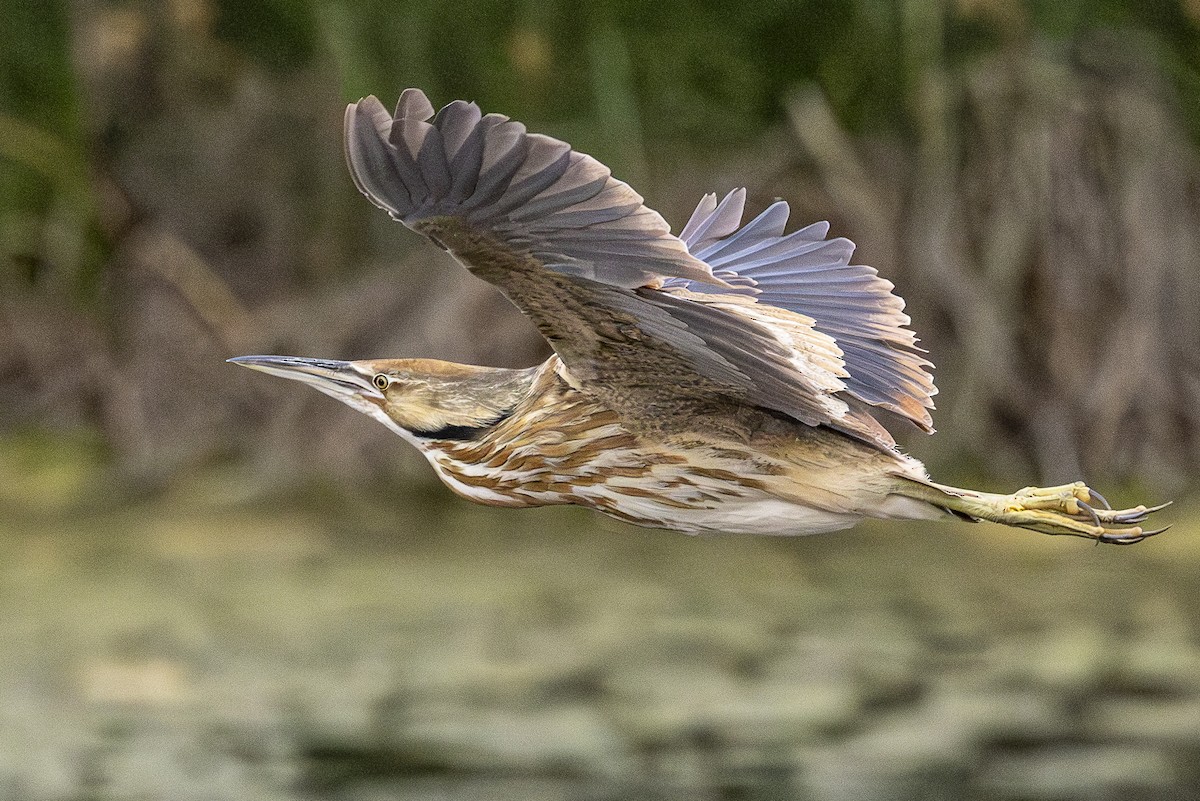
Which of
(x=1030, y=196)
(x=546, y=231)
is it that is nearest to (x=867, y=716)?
(x=1030, y=196)

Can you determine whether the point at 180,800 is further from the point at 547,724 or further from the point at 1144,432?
the point at 1144,432

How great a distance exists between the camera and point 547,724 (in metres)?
6.09

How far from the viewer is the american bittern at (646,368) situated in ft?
4.28

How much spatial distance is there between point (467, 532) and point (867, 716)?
139 centimetres

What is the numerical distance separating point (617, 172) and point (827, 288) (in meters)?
3.20

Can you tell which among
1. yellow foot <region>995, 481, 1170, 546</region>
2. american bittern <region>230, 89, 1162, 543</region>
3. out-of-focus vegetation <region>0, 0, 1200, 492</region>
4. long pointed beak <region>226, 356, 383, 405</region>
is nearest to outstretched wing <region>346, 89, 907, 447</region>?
american bittern <region>230, 89, 1162, 543</region>

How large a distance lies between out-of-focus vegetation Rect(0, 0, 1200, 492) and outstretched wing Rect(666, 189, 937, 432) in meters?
2.80

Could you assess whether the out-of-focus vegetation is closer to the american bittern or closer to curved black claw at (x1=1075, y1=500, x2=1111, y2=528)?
the american bittern

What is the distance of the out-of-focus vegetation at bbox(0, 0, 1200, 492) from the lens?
4648 mm

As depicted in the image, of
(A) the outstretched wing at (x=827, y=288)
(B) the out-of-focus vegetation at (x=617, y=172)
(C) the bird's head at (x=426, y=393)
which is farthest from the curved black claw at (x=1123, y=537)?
(B) the out-of-focus vegetation at (x=617, y=172)

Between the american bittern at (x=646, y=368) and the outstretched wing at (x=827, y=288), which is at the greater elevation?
the outstretched wing at (x=827, y=288)

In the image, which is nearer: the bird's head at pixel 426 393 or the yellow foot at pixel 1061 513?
the yellow foot at pixel 1061 513

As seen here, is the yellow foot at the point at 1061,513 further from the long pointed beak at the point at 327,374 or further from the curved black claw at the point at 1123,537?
the long pointed beak at the point at 327,374

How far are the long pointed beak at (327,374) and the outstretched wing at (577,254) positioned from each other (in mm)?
268
